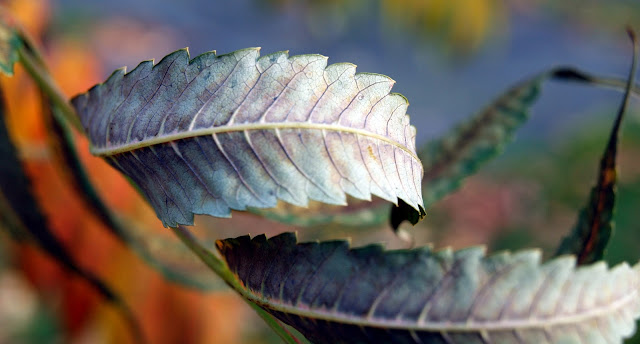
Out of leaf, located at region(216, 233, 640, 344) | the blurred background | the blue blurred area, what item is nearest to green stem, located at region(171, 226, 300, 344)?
leaf, located at region(216, 233, 640, 344)

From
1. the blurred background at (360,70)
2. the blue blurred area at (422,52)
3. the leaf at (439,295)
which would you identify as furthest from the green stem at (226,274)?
the blue blurred area at (422,52)

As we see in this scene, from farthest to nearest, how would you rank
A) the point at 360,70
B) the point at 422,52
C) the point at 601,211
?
1. the point at 422,52
2. the point at 360,70
3. the point at 601,211

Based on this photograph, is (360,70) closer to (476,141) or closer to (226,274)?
(476,141)

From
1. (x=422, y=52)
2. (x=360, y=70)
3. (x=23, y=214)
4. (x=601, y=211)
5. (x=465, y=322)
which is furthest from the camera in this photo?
(x=422, y=52)

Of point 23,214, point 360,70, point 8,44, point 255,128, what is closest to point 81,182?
point 23,214

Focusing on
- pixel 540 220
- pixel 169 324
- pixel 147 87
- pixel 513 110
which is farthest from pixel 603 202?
pixel 540 220

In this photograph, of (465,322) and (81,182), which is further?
(81,182)
